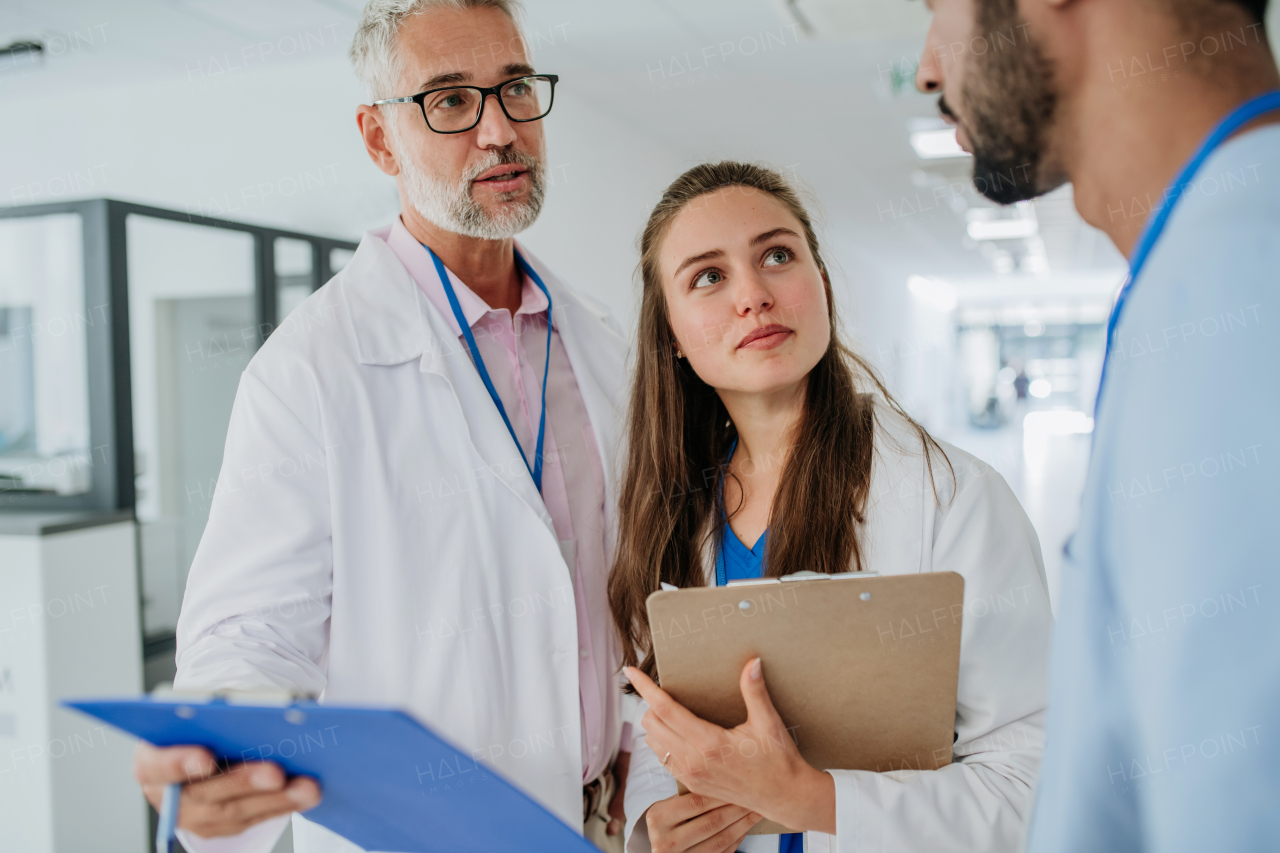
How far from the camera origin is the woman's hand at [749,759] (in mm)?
1101

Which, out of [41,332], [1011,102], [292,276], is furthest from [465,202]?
[41,332]

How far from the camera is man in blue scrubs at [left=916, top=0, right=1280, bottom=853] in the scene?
491 millimetres

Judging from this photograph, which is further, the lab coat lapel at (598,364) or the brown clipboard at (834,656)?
the lab coat lapel at (598,364)

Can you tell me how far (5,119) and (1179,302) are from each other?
279 inches

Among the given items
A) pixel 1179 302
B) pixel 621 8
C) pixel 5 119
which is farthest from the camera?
pixel 5 119

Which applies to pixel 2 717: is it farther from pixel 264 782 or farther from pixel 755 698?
pixel 755 698

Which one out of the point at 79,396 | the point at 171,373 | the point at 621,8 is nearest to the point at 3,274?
the point at 79,396

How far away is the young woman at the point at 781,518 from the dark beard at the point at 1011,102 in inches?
25.9

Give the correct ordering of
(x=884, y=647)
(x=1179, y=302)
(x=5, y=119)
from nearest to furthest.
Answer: (x=1179, y=302) → (x=884, y=647) → (x=5, y=119)

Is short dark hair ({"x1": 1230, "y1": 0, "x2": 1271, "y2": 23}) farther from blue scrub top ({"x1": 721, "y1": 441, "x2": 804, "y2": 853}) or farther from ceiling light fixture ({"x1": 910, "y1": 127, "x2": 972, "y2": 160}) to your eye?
ceiling light fixture ({"x1": 910, "y1": 127, "x2": 972, "y2": 160})

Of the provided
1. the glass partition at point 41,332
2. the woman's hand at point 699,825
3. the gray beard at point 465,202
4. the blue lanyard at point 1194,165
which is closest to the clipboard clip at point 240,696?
the woman's hand at point 699,825

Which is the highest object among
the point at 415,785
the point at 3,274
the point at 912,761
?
the point at 3,274

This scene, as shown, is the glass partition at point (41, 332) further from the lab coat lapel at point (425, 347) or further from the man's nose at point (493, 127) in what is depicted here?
the man's nose at point (493, 127)

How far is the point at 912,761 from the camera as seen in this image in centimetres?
122
